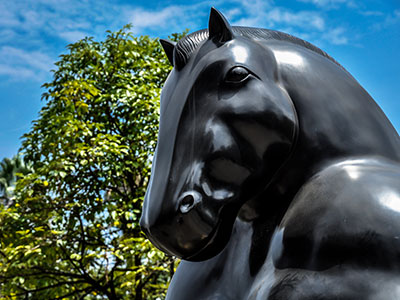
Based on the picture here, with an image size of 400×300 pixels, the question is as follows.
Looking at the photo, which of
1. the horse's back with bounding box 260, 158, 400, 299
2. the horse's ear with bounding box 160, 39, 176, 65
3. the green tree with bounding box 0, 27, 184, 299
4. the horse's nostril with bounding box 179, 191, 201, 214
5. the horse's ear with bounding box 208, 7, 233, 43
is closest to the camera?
the horse's back with bounding box 260, 158, 400, 299

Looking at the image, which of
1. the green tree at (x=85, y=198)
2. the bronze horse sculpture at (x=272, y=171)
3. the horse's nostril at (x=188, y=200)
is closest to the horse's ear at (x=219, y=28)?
the bronze horse sculpture at (x=272, y=171)

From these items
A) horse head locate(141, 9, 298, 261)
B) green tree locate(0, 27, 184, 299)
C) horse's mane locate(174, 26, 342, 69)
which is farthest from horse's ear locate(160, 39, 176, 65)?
green tree locate(0, 27, 184, 299)

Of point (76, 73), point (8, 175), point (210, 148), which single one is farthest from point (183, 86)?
point (8, 175)

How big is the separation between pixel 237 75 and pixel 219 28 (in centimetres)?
15

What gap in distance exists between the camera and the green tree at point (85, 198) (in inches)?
264

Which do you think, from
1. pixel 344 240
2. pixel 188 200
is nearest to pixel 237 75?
pixel 188 200

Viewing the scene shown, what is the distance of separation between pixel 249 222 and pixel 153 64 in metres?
6.94

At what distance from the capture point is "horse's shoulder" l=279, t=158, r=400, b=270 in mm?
946

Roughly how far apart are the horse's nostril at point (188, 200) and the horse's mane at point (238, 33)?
34 centimetres

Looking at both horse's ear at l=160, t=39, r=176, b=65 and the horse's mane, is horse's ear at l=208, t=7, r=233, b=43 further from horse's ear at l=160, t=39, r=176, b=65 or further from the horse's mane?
horse's ear at l=160, t=39, r=176, b=65

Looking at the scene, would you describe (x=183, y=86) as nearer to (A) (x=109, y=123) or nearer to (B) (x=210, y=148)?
(B) (x=210, y=148)

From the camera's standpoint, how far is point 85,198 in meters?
7.11

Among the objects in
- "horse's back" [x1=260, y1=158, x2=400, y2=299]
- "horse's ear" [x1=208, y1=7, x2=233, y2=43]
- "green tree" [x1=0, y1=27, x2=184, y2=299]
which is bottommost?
"horse's back" [x1=260, y1=158, x2=400, y2=299]

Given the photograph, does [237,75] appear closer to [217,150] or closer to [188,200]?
[217,150]
